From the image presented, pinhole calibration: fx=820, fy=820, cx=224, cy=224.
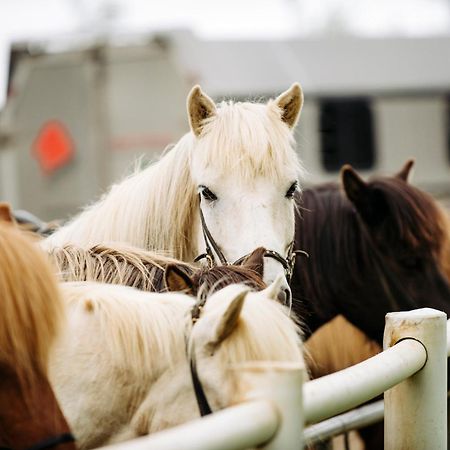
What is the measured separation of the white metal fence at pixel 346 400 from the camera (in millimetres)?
1575

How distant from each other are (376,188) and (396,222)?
208 mm

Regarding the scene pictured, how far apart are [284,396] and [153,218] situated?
6.42 feet

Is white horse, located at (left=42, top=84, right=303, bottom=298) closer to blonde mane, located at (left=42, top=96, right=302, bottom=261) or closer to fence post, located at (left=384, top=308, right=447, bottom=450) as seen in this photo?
blonde mane, located at (left=42, top=96, right=302, bottom=261)

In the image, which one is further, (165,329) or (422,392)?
(422,392)

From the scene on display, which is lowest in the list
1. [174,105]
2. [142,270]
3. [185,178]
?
[174,105]

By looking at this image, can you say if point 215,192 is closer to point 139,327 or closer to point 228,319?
point 139,327

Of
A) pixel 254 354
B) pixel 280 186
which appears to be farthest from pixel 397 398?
pixel 280 186

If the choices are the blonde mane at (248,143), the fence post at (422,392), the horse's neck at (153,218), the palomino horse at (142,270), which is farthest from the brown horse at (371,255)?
the fence post at (422,392)

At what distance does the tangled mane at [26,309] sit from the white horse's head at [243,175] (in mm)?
1419


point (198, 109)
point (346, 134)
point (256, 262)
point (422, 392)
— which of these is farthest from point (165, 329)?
point (346, 134)

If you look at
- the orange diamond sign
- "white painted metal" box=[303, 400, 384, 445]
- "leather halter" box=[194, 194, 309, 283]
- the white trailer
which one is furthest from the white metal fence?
the orange diamond sign

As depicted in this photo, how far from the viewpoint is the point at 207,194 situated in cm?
344

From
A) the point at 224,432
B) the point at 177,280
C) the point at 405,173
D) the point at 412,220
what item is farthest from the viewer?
the point at 405,173

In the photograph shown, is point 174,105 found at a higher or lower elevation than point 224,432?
lower
